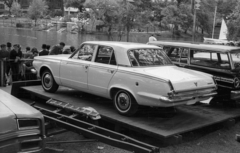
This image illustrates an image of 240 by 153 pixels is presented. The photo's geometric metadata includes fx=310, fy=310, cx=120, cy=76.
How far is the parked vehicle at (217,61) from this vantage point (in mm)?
7375

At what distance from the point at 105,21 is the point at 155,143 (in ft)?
53.1

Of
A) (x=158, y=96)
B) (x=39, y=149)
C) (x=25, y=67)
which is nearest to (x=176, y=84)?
(x=158, y=96)

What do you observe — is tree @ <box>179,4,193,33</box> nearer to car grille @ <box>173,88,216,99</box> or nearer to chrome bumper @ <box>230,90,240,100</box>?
chrome bumper @ <box>230,90,240,100</box>

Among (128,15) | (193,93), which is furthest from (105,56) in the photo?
(128,15)

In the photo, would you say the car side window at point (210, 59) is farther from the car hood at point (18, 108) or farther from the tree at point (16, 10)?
the tree at point (16, 10)

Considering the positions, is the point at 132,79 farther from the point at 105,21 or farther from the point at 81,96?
the point at 105,21

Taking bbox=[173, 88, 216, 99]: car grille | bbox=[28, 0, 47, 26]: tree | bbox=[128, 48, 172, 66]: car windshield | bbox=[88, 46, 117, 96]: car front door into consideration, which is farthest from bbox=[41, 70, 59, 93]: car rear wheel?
bbox=[28, 0, 47, 26]: tree

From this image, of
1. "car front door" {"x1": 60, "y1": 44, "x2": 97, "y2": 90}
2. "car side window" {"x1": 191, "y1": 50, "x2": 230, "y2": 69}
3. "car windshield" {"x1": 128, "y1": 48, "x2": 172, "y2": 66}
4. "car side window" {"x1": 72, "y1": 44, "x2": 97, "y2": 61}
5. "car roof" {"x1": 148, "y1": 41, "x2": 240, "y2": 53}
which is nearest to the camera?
"car windshield" {"x1": 128, "y1": 48, "x2": 172, "y2": 66}

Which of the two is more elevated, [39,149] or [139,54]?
[139,54]

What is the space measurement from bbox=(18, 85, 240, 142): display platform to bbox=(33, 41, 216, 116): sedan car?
0.27 m

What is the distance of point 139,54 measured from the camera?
645 centimetres

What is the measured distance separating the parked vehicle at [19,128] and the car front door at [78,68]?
2.79m

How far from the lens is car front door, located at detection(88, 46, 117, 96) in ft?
20.7

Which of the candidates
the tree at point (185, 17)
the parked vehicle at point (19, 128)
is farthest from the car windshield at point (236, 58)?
the tree at point (185, 17)
